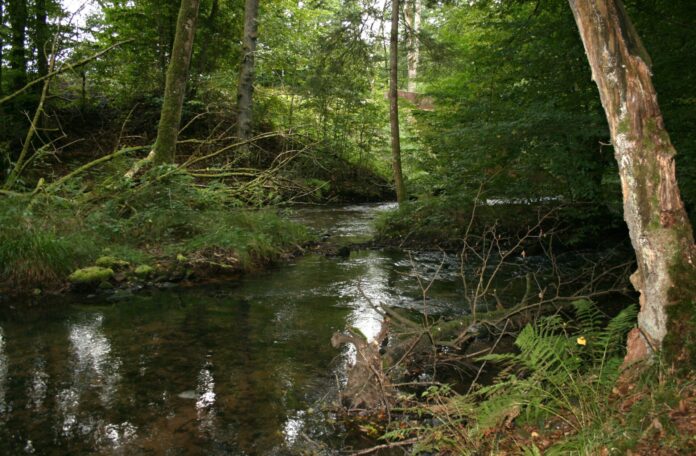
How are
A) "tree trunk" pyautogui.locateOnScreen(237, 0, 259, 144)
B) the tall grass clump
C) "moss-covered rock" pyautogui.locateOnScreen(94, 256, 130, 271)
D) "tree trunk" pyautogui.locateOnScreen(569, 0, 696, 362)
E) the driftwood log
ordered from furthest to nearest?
"tree trunk" pyautogui.locateOnScreen(237, 0, 259, 144) < "moss-covered rock" pyautogui.locateOnScreen(94, 256, 130, 271) < the tall grass clump < the driftwood log < "tree trunk" pyautogui.locateOnScreen(569, 0, 696, 362)

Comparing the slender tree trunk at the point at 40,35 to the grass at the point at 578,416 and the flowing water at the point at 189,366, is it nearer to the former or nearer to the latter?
the flowing water at the point at 189,366

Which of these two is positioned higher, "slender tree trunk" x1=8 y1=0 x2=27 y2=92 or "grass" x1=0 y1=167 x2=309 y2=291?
"slender tree trunk" x1=8 y1=0 x2=27 y2=92

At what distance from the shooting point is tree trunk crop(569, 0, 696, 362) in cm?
345

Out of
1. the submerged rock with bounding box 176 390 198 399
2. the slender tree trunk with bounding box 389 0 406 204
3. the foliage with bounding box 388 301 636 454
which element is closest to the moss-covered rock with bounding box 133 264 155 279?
the submerged rock with bounding box 176 390 198 399

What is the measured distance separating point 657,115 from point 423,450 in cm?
275

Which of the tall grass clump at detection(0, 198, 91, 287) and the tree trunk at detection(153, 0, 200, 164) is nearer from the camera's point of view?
the tall grass clump at detection(0, 198, 91, 287)

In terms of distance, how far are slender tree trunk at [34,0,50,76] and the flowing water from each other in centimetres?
1044

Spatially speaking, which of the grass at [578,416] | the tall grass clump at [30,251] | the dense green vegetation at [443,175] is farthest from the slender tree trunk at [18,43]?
the grass at [578,416]

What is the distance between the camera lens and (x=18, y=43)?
15.0m

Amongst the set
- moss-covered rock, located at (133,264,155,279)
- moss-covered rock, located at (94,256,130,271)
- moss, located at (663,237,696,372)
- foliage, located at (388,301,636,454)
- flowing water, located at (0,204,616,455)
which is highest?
moss, located at (663,237,696,372)

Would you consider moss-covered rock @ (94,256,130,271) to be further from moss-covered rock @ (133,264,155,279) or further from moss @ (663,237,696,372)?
moss @ (663,237,696,372)

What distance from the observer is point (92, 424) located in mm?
4188

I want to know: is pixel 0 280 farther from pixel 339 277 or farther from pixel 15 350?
pixel 339 277

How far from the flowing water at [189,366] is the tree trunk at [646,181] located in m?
1.91
